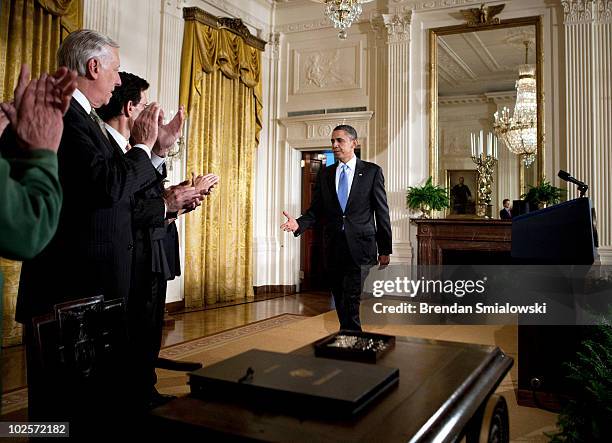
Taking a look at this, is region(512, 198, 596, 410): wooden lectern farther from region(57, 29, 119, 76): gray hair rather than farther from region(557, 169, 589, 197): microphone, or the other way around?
region(57, 29, 119, 76): gray hair

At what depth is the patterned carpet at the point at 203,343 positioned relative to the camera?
8.70 ft

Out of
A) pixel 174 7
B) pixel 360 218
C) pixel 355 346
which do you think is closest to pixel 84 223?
pixel 355 346

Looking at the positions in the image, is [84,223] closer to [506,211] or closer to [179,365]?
[179,365]

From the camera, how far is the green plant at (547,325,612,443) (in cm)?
171

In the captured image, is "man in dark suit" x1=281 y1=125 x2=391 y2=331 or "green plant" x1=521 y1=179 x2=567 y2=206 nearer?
"man in dark suit" x1=281 y1=125 x2=391 y2=331

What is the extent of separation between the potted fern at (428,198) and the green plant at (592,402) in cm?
401

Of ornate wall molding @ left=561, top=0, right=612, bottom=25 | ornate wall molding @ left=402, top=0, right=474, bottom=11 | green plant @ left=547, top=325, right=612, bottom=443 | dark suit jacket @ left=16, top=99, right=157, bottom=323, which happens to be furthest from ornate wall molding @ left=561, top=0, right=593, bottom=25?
dark suit jacket @ left=16, top=99, right=157, bottom=323

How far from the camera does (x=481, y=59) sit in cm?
633

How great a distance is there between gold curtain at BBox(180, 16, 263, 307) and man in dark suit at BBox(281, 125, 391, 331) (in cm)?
269

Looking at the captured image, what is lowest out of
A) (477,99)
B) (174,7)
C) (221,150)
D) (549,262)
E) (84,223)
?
(549,262)

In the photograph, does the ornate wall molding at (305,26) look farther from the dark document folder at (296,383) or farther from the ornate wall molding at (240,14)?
the dark document folder at (296,383)

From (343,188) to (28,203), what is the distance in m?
3.14

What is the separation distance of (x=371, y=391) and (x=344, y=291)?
2.81 metres

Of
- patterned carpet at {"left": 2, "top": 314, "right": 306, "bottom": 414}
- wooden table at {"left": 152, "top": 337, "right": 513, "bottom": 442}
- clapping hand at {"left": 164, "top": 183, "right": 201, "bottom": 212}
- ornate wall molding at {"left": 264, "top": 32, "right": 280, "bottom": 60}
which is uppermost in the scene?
ornate wall molding at {"left": 264, "top": 32, "right": 280, "bottom": 60}
